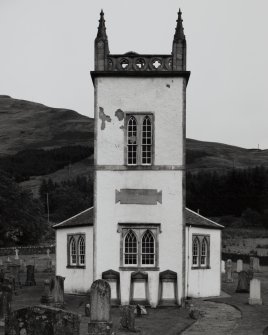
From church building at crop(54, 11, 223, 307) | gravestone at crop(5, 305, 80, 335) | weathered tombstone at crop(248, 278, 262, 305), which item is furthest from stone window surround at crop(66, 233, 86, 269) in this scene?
gravestone at crop(5, 305, 80, 335)

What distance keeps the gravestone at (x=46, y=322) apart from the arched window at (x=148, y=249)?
16.5m

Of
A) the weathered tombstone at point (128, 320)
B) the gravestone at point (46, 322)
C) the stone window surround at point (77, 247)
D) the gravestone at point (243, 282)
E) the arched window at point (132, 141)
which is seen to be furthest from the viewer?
the gravestone at point (243, 282)

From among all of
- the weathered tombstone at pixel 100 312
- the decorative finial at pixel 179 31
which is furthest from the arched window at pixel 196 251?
the weathered tombstone at pixel 100 312

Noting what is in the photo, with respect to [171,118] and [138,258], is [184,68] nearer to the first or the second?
[171,118]

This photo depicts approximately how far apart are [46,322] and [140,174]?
17.1m

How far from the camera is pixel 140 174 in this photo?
111 ft

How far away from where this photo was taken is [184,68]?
33844 mm

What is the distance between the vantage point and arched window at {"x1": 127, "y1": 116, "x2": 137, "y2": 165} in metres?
34.0

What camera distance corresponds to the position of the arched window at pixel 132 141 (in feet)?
112

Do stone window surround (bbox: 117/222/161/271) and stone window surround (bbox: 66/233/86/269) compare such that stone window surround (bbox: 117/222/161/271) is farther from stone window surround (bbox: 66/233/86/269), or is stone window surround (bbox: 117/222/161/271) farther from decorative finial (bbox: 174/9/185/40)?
decorative finial (bbox: 174/9/185/40)

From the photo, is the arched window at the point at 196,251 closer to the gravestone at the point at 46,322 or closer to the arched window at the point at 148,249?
the arched window at the point at 148,249

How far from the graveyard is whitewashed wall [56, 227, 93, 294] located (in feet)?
2.35

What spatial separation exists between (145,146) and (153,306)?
7.12 m

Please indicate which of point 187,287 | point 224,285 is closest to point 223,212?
point 224,285
